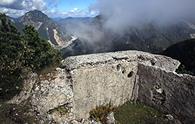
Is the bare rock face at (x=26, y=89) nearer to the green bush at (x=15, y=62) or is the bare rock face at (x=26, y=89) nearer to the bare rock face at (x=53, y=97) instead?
the green bush at (x=15, y=62)

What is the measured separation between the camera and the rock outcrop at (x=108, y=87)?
59.0 ft

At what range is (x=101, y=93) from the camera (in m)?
20.4

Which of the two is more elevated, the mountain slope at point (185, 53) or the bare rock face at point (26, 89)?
the bare rock face at point (26, 89)

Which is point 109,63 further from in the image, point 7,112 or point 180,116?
point 7,112

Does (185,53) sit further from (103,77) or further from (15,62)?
(15,62)

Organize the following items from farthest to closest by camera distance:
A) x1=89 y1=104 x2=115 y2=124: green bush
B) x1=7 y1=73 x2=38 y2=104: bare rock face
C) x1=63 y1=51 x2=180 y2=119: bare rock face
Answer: x1=89 y1=104 x2=115 y2=124: green bush → x1=63 y1=51 x2=180 y2=119: bare rock face → x1=7 y1=73 x2=38 y2=104: bare rock face

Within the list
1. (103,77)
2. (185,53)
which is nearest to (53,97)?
(103,77)

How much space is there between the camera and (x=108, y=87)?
2067 centimetres

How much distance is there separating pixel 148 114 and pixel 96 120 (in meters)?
3.74

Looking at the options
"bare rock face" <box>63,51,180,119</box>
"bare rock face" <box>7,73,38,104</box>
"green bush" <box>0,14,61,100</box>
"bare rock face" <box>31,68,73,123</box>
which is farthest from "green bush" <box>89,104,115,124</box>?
"bare rock face" <box>7,73,38,104</box>

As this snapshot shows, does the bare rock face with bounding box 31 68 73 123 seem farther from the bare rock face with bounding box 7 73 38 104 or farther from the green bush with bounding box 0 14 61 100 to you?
the green bush with bounding box 0 14 61 100

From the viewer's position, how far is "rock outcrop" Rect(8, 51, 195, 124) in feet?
59.0

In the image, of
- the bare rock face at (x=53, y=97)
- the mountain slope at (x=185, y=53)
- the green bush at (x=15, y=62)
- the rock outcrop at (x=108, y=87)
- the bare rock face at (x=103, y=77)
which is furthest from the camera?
the mountain slope at (x=185, y=53)

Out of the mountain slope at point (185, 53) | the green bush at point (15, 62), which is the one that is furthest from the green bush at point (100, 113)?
the mountain slope at point (185, 53)
